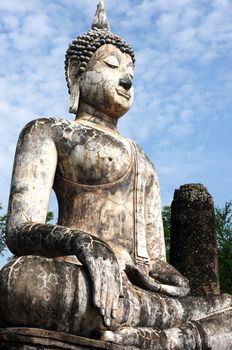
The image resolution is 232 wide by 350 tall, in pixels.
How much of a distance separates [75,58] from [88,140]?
99 cm

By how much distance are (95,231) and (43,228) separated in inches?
26.6

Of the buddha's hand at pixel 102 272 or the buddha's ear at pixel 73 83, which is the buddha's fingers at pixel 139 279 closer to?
the buddha's hand at pixel 102 272

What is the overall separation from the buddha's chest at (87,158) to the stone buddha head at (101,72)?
473mm

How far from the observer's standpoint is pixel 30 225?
5758 mm

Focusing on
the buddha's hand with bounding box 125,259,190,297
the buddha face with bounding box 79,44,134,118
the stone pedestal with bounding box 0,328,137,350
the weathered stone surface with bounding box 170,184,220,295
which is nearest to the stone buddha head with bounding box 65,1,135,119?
the buddha face with bounding box 79,44,134,118

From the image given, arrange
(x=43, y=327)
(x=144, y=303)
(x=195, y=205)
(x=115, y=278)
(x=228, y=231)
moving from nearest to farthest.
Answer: (x=43, y=327), (x=115, y=278), (x=144, y=303), (x=195, y=205), (x=228, y=231)

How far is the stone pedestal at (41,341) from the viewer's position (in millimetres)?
4879

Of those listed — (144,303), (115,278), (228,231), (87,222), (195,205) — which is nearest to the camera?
(115,278)

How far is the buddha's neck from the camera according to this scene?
679 centimetres

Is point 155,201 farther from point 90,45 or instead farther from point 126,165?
point 90,45

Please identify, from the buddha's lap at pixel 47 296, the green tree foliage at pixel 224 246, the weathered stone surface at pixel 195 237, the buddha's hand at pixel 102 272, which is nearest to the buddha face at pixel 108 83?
the buddha's hand at pixel 102 272

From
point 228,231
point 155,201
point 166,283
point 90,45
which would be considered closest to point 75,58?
point 90,45

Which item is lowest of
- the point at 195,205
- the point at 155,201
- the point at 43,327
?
the point at 43,327

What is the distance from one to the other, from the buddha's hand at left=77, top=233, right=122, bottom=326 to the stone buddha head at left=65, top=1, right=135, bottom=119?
5.64 ft
